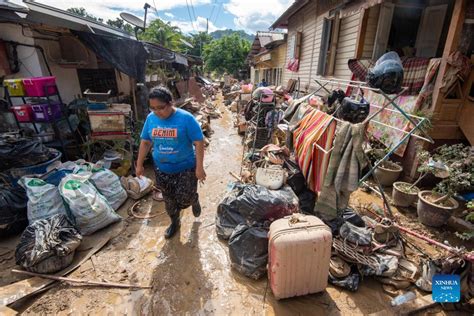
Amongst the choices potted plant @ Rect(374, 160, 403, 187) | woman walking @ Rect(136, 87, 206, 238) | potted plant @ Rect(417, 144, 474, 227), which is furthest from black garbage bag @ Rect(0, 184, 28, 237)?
potted plant @ Rect(374, 160, 403, 187)

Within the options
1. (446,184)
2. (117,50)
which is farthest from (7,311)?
(446,184)

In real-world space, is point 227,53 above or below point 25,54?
above

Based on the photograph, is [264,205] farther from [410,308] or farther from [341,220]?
[410,308]

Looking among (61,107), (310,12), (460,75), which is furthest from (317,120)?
(310,12)

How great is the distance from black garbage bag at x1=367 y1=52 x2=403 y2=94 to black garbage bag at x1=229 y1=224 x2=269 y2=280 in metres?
2.14

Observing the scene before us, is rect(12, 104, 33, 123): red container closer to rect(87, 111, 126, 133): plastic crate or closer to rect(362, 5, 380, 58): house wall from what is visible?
rect(87, 111, 126, 133): plastic crate

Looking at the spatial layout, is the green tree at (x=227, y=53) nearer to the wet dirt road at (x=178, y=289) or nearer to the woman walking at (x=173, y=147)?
the woman walking at (x=173, y=147)

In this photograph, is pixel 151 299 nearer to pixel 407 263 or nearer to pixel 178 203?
pixel 178 203

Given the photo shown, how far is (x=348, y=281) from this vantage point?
2.38 meters

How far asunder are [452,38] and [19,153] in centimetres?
648

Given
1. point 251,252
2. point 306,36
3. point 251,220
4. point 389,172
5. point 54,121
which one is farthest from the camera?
point 306,36

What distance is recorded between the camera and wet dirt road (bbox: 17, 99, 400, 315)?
7.14 feet

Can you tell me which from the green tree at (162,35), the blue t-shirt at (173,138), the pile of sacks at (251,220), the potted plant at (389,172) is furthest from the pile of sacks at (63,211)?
the green tree at (162,35)

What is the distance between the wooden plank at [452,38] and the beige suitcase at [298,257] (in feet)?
10.9
